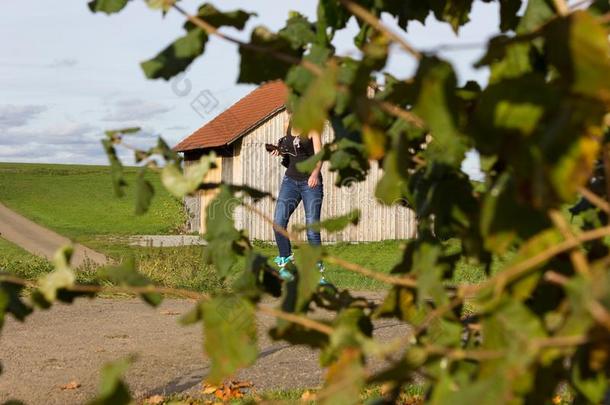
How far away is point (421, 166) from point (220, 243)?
45 cm

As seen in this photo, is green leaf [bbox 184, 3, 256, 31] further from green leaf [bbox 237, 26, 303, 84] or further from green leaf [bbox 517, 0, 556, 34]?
green leaf [bbox 517, 0, 556, 34]

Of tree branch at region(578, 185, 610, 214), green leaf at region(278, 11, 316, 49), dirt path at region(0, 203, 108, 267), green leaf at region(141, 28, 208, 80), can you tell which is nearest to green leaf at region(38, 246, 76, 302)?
green leaf at region(141, 28, 208, 80)

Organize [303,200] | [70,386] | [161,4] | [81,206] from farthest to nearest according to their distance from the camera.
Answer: [81,206] → [303,200] → [70,386] → [161,4]

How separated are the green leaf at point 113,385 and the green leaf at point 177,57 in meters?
0.54

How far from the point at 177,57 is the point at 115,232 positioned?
25883mm

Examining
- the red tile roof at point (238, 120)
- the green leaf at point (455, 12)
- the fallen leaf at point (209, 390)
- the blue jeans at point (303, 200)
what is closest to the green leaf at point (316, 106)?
the green leaf at point (455, 12)

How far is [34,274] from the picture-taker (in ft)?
33.5

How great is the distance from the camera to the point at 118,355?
18.6 ft

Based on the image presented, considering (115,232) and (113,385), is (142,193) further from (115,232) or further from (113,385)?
(115,232)

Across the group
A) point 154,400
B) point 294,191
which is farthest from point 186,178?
point 294,191

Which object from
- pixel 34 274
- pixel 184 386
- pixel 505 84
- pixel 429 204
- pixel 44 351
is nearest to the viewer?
pixel 505 84

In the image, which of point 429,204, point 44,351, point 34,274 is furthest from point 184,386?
point 34,274

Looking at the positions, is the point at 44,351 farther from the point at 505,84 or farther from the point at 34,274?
the point at 505,84

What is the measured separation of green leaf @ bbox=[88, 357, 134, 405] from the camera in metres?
1.19
